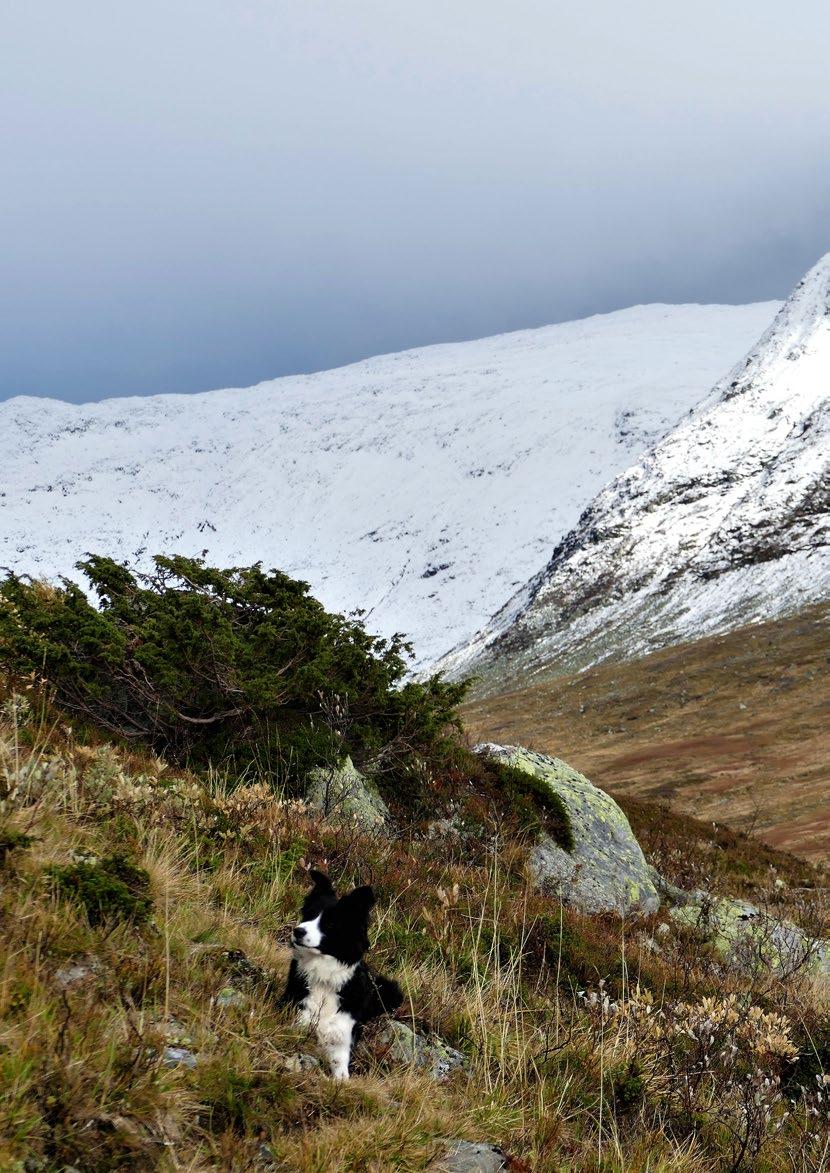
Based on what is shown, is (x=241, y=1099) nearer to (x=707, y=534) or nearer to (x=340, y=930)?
(x=340, y=930)

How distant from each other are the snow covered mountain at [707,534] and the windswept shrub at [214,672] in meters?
116

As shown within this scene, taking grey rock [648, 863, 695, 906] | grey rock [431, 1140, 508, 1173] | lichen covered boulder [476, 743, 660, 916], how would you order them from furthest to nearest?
grey rock [648, 863, 695, 906]
lichen covered boulder [476, 743, 660, 916]
grey rock [431, 1140, 508, 1173]

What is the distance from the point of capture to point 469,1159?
340 centimetres

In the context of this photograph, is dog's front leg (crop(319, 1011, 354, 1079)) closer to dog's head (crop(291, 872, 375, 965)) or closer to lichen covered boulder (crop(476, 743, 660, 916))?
dog's head (crop(291, 872, 375, 965))

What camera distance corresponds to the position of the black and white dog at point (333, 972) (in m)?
3.72

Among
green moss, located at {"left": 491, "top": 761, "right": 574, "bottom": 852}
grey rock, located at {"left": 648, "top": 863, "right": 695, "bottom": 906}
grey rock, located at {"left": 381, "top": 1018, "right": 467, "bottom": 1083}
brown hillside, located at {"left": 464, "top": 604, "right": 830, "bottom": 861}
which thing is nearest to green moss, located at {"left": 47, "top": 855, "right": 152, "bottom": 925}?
grey rock, located at {"left": 381, "top": 1018, "right": 467, "bottom": 1083}

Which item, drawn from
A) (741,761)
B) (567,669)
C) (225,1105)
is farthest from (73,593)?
(567,669)

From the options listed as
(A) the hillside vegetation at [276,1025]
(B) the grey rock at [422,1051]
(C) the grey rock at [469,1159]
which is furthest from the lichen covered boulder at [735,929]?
(C) the grey rock at [469,1159]

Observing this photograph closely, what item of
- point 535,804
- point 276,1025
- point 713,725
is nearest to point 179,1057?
point 276,1025

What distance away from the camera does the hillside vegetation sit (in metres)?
2.93

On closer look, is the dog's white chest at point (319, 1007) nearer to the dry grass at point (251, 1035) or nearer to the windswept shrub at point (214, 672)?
the dry grass at point (251, 1035)

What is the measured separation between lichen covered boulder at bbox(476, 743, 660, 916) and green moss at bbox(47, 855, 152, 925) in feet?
24.3

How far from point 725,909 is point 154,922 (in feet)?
39.1

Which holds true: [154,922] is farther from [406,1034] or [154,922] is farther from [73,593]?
[73,593]
